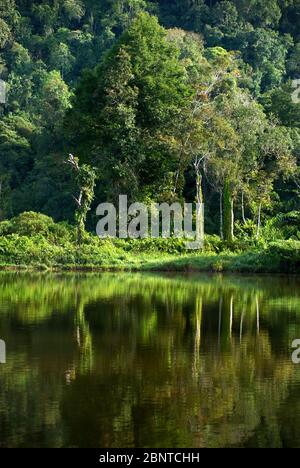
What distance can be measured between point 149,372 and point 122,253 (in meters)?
23.9

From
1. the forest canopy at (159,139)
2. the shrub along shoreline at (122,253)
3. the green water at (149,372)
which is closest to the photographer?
the green water at (149,372)

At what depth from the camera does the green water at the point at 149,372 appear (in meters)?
9.21

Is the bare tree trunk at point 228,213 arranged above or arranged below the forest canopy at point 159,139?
below

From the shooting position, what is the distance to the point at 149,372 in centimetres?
1227

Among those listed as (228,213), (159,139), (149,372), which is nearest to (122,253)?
(228,213)

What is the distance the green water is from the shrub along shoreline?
33.8 feet

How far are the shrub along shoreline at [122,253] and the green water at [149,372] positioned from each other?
33.8 feet

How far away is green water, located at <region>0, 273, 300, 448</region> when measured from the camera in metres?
9.21

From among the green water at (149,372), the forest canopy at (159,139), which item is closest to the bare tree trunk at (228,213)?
the forest canopy at (159,139)

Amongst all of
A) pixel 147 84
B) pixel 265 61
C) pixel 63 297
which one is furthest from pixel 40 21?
pixel 63 297

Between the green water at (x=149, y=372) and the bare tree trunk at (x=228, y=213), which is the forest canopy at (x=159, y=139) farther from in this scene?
the green water at (x=149, y=372)

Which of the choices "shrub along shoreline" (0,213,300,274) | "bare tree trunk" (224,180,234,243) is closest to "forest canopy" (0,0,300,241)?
"bare tree trunk" (224,180,234,243)
